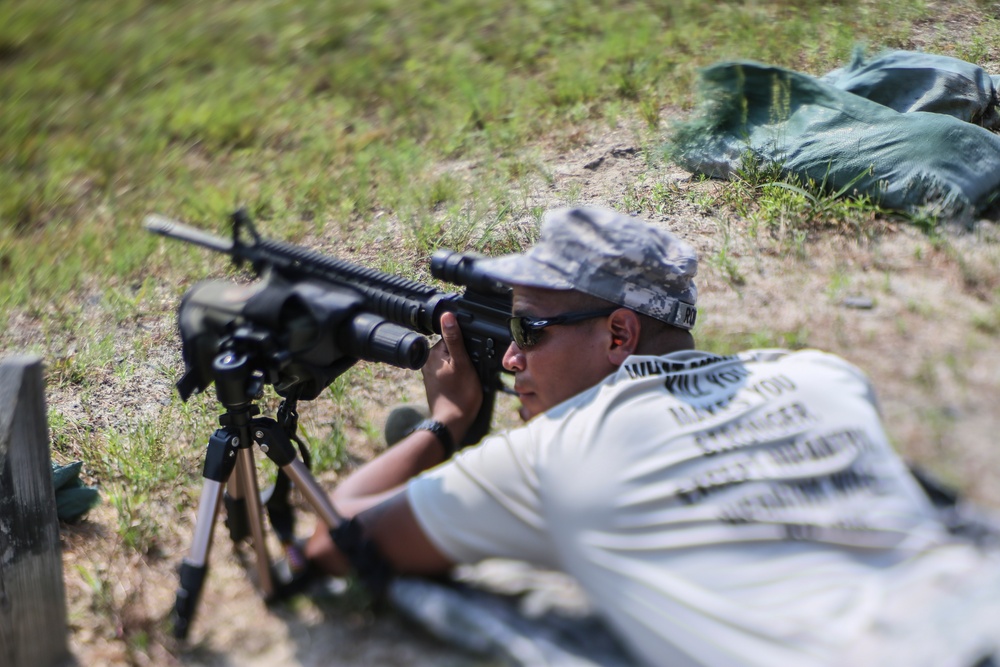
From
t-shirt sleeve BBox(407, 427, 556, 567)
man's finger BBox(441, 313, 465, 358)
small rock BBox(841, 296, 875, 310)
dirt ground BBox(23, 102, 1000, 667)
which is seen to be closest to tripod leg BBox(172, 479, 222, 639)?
dirt ground BBox(23, 102, 1000, 667)

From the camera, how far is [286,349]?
264cm

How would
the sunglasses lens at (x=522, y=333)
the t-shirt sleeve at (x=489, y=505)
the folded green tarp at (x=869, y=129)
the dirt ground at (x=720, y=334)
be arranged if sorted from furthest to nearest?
the folded green tarp at (x=869, y=129) < the sunglasses lens at (x=522, y=333) < the dirt ground at (x=720, y=334) < the t-shirt sleeve at (x=489, y=505)

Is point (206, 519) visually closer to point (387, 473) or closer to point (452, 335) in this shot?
point (387, 473)

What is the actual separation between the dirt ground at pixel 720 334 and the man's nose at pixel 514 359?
2.50 feet

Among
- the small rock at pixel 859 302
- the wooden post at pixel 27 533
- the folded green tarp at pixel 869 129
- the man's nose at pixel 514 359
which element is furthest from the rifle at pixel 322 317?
the folded green tarp at pixel 869 129

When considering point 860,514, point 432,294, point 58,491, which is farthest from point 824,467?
point 58,491

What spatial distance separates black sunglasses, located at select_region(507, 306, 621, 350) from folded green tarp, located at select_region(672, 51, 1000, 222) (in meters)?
2.00

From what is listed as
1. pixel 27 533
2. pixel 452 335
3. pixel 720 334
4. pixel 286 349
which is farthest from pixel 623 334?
pixel 27 533

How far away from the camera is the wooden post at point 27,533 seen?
9.23ft

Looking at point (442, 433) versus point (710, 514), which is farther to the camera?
point (442, 433)

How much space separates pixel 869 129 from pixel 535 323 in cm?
228

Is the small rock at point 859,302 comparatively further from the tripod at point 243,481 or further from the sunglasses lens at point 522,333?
the tripod at point 243,481

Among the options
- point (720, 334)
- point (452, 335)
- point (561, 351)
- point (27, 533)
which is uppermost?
point (561, 351)

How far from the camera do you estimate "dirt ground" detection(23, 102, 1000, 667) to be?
8.92ft
